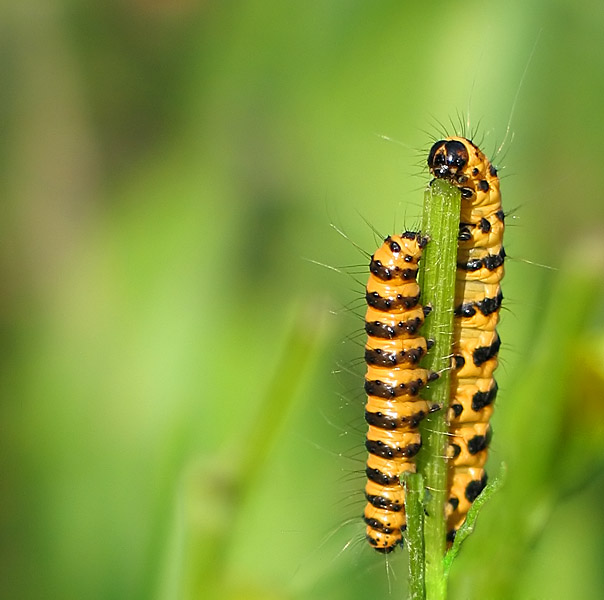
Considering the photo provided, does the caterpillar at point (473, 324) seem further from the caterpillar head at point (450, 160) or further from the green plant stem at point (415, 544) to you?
the green plant stem at point (415, 544)

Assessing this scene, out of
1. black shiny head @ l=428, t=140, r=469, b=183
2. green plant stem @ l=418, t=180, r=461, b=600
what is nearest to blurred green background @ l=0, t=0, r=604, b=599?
green plant stem @ l=418, t=180, r=461, b=600

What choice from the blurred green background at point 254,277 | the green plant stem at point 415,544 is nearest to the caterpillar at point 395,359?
the blurred green background at point 254,277

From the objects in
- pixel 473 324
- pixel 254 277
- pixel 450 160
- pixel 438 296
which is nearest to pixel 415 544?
pixel 438 296

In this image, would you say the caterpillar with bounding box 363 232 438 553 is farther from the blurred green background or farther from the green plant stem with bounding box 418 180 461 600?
the green plant stem with bounding box 418 180 461 600

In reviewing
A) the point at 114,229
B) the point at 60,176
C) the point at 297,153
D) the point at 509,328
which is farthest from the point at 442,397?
the point at 60,176

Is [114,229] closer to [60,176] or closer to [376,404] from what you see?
[60,176]

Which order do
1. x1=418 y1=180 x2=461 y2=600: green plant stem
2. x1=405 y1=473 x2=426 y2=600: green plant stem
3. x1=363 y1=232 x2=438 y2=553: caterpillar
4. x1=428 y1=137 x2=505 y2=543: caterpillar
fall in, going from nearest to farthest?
x1=405 y1=473 x2=426 y2=600: green plant stem < x1=418 y1=180 x2=461 y2=600: green plant stem < x1=363 y1=232 x2=438 y2=553: caterpillar < x1=428 y1=137 x2=505 y2=543: caterpillar

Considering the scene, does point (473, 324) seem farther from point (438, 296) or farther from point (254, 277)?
point (254, 277)
